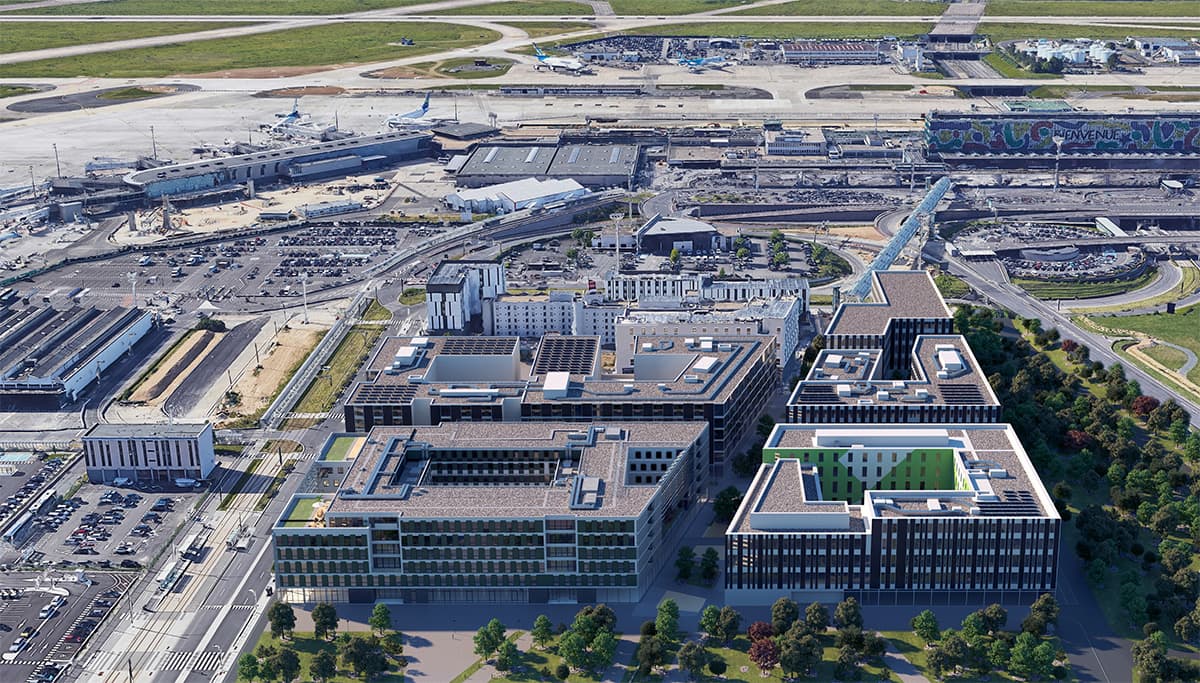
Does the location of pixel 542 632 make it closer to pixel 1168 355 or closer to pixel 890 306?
pixel 890 306

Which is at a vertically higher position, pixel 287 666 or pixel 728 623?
pixel 728 623

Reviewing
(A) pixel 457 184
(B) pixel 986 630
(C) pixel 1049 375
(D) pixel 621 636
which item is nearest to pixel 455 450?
(D) pixel 621 636

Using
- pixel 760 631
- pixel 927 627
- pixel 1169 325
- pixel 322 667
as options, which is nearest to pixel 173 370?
pixel 322 667

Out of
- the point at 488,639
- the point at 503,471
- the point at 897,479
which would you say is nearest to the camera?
the point at 488,639

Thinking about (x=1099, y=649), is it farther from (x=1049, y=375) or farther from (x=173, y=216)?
(x=173, y=216)

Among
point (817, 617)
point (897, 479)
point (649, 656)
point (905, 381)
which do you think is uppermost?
point (905, 381)
